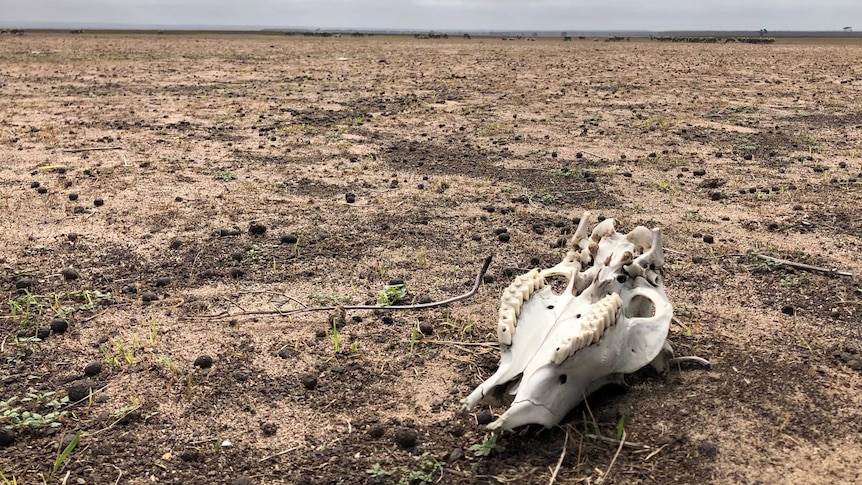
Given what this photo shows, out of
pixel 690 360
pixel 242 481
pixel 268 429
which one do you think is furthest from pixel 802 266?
pixel 242 481

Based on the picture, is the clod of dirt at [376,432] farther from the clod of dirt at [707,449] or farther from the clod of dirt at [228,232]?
the clod of dirt at [228,232]

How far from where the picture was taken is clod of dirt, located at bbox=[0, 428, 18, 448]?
12.7 ft

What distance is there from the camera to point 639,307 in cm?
443

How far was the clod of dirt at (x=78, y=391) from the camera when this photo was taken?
170 inches

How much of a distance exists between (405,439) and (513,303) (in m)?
1.01

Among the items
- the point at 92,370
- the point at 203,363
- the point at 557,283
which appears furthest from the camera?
the point at 557,283

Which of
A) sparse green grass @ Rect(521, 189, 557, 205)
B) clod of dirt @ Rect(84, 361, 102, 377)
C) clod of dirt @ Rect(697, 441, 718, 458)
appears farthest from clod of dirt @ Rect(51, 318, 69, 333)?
sparse green grass @ Rect(521, 189, 557, 205)

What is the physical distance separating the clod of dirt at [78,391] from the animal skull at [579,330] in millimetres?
2480

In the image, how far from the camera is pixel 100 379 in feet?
14.9

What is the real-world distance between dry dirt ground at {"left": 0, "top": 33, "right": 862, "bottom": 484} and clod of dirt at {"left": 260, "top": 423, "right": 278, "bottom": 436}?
0.5 inches

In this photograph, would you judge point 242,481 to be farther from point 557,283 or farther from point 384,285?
point 557,283

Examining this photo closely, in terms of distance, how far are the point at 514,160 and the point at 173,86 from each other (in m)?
13.1

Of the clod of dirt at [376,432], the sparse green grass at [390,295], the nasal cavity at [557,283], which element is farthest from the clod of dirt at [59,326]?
the nasal cavity at [557,283]

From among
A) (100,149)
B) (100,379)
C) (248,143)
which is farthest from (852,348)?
(100,149)
